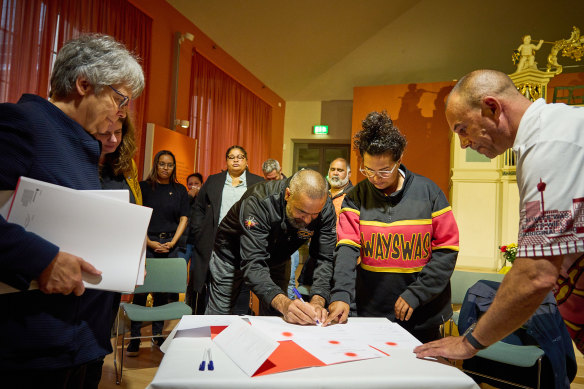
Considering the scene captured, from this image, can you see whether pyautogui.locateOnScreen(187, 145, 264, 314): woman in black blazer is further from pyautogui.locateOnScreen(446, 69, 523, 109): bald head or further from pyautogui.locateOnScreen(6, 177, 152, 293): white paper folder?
pyautogui.locateOnScreen(446, 69, 523, 109): bald head

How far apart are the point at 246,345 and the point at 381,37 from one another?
28.0 ft

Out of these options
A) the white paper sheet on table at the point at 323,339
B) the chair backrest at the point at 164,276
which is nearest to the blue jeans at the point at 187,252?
the chair backrest at the point at 164,276

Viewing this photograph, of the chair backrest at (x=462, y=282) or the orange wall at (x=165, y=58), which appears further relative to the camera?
the orange wall at (x=165, y=58)

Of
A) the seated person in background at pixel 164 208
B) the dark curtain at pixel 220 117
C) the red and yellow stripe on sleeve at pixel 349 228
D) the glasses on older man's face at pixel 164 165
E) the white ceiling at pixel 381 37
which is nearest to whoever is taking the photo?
the red and yellow stripe on sleeve at pixel 349 228

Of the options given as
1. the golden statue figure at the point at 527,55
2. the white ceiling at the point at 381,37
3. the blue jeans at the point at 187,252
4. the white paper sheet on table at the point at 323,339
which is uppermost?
the white ceiling at the point at 381,37

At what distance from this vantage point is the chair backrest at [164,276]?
3014 millimetres

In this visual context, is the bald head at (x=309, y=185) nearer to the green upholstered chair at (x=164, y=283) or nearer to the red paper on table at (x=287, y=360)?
the red paper on table at (x=287, y=360)

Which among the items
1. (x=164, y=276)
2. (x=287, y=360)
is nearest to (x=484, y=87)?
(x=287, y=360)

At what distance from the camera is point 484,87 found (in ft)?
3.50

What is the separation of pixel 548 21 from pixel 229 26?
6.17m

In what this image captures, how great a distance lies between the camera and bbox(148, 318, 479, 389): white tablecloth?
0.91m

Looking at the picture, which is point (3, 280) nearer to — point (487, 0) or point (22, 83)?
point (22, 83)

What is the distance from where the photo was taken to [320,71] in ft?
29.1

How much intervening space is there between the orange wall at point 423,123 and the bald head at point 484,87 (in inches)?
256
